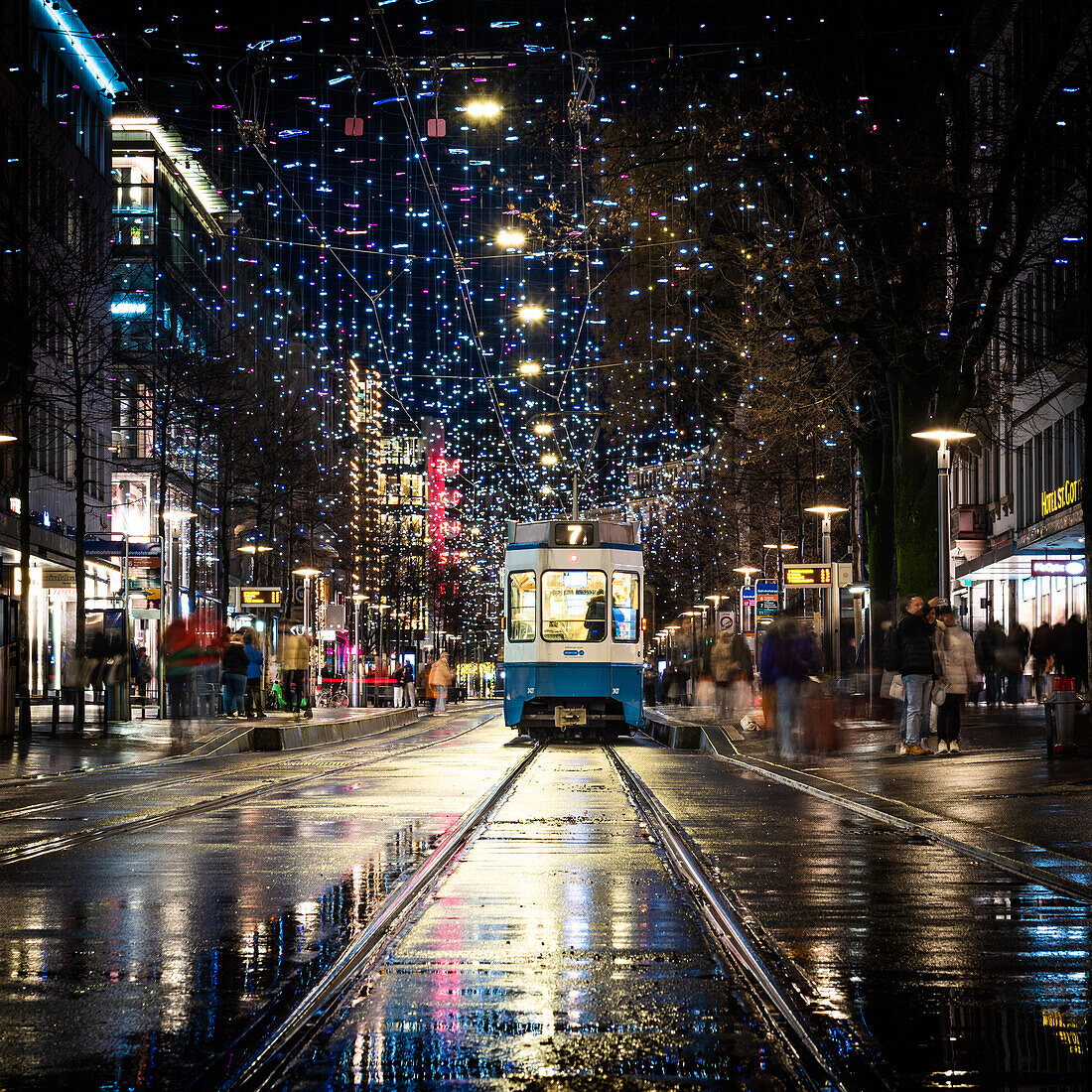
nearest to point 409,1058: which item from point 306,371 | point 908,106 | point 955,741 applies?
point 955,741

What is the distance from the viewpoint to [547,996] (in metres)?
6.64

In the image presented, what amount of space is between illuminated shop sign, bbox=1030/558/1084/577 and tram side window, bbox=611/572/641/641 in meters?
10.7

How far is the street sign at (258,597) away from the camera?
1764 inches

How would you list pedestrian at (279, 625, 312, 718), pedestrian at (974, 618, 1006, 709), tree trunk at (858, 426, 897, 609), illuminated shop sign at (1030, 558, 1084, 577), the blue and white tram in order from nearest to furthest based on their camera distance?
the blue and white tram → tree trunk at (858, 426, 897, 609) → illuminated shop sign at (1030, 558, 1084, 577) → pedestrian at (974, 618, 1006, 709) → pedestrian at (279, 625, 312, 718)

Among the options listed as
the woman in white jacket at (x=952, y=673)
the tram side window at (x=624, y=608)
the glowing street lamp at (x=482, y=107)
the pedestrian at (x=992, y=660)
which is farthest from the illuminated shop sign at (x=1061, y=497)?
the woman in white jacket at (x=952, y=673)

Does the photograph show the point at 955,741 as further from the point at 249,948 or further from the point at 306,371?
the point at 306,371

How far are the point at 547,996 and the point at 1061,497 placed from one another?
35.8 metres

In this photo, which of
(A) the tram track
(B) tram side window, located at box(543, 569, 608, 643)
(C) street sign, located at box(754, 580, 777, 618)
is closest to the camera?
(A) the tram track

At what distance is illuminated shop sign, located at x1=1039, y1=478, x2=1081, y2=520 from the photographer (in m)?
38.5

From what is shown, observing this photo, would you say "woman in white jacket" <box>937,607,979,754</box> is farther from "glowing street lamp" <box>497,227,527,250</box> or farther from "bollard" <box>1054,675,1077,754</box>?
"glowing street lamp" <box>497,227,527,250</box>

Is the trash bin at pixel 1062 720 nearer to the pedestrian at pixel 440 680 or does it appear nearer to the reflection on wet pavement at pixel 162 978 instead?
the reflection on wet pavement at pixel 162 978

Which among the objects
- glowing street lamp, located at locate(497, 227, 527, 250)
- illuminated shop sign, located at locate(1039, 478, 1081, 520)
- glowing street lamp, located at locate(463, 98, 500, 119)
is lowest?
illuminated shop sign, located at locate(1039, 478, 1081, 520)

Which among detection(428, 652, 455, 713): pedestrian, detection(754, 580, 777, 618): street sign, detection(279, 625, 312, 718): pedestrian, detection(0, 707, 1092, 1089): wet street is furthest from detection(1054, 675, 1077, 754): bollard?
detection(428, 652, 455, 713): pedestrian

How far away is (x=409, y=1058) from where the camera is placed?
561cm
